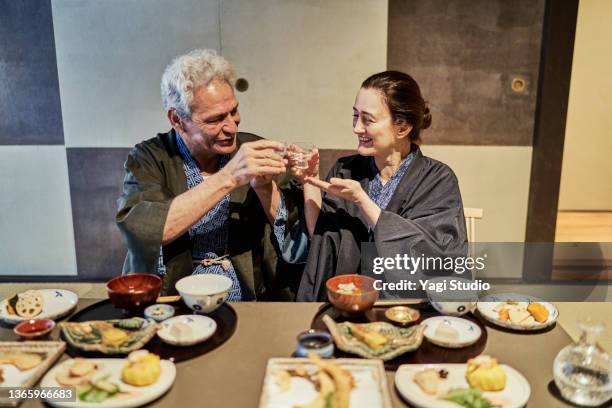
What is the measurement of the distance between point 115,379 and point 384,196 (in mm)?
1264

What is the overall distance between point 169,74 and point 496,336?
151 cm

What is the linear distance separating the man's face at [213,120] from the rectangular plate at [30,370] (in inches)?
39.6

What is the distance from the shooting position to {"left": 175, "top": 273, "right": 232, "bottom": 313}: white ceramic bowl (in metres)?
1.41

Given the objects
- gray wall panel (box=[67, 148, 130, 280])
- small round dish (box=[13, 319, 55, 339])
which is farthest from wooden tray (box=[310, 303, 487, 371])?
gray wall panel (box=[67, 148, 130, 280])

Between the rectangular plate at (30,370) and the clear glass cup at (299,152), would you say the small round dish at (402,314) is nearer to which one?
the clear glass cup at (299,152)

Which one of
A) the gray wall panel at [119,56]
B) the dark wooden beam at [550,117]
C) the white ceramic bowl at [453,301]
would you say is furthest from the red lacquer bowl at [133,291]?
the dark wooden beam at [550,117]

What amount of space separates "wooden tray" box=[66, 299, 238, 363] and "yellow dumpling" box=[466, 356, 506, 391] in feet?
2.04

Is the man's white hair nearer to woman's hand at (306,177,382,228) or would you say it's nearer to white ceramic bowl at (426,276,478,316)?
woman's hand at (306,177,382,228)

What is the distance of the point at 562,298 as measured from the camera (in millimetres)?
3752

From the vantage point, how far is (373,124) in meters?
2.00

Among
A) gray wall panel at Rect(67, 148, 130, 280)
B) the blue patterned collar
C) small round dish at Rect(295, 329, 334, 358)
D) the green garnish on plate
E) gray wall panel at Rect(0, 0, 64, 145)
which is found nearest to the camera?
the green garnish on plate

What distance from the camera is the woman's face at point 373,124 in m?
1.99

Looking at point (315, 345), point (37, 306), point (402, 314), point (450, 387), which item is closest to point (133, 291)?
point (37, 306)

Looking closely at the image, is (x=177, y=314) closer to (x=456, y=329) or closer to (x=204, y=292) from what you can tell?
(x=204, y=292)
